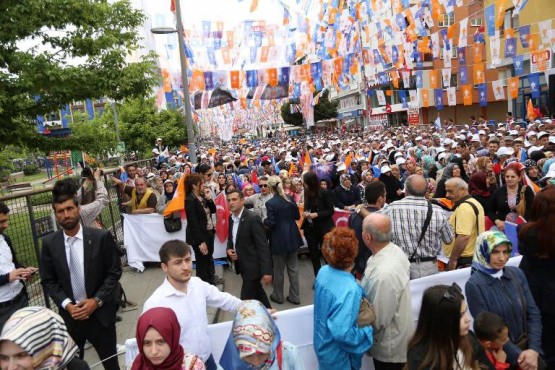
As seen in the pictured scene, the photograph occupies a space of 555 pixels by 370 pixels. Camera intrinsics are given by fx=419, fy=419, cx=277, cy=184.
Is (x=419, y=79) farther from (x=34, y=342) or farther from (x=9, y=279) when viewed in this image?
(x=34, y=342)

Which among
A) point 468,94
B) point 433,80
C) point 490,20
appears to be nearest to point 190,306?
point 490,20

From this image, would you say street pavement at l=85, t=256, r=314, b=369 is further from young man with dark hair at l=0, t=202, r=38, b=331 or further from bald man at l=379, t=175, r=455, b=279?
bald man at l=379, t=175, r=455, b=279

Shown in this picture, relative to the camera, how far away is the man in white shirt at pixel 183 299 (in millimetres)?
2840

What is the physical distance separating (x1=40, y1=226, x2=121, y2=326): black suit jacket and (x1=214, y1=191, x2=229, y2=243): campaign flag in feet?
13.1

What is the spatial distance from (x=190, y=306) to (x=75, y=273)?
117cm

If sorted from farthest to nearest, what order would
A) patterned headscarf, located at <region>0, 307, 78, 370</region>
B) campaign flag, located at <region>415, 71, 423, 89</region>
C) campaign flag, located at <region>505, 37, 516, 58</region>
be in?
campaign flag, located at <region>415, 71, 423, 89</region>, campaign flag, located at <region>505, 37, 516, 58</region>, patterned headscarf, located at <region>0, 307, 78, 370</region>

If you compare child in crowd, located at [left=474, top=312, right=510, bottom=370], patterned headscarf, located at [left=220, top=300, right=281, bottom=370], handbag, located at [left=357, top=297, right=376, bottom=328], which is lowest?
child in crowd, located at [left=474, top=312, right=510, bottom=370]

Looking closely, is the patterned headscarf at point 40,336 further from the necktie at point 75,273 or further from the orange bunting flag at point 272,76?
the orange bunting flag at point 272,76

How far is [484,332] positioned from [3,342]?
9.07ft

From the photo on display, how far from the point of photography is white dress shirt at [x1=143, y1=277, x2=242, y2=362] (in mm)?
2832

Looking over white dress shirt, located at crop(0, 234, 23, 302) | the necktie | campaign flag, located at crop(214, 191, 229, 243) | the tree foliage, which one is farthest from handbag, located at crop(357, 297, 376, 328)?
the tree foliage

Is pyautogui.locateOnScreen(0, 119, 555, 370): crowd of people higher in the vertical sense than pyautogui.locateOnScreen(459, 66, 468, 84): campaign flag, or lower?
lower

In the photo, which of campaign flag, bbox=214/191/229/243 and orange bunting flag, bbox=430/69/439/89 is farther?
orange bunting flag, bbox=430/69/439/89

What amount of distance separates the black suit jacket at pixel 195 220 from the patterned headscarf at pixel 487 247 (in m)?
3.71
